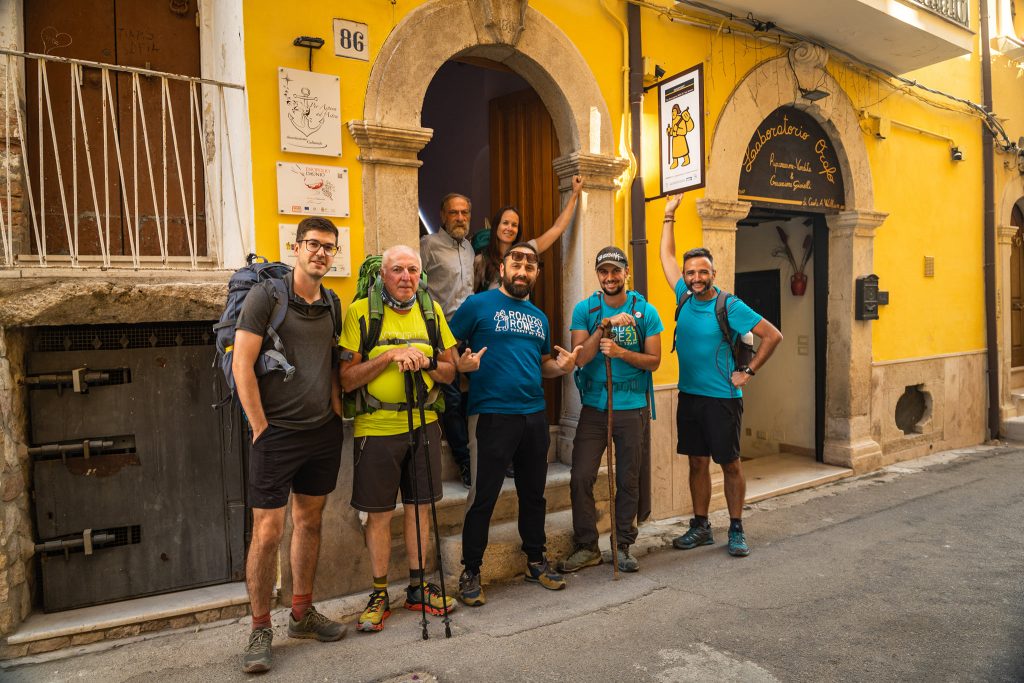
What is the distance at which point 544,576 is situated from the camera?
4.41 metres

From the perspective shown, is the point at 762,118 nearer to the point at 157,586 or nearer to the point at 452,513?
the point at 452,513

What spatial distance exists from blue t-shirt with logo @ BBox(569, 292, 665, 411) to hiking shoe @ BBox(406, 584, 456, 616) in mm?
1533

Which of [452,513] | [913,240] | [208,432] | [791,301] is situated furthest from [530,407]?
[913,240]

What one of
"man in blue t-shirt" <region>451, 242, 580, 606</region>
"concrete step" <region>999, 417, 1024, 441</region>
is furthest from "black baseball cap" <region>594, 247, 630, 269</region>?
"concrete step" <region>999, 417, 1024, 441</region>

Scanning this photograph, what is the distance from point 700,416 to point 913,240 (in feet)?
16.4

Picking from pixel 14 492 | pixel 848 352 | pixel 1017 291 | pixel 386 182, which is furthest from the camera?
pixel 1017 291

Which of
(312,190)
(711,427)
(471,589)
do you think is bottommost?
(471,589)

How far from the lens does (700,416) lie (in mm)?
5023

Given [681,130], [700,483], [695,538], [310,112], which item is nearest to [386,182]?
[310,112]

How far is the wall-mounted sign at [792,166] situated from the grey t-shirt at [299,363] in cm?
458

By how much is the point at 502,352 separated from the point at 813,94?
485cm

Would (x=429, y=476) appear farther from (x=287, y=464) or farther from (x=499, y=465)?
(x=287, y=464)

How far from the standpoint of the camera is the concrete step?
934cm

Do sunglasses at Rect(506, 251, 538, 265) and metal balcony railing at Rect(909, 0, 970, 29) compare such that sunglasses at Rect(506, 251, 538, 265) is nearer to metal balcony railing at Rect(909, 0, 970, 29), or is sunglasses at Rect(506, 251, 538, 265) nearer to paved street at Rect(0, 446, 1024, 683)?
paved street at Rect(0, 446, 1024, 683)
